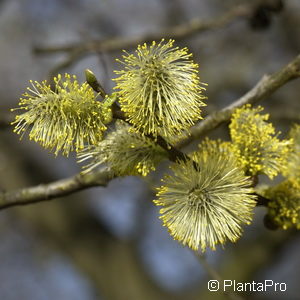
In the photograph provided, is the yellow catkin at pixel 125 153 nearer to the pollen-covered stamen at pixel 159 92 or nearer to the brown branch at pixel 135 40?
the pollen-covered stamen at pixel 159 92

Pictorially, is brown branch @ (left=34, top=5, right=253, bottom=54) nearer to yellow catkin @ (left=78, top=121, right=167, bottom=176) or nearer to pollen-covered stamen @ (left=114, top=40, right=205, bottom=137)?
yellow catkin @ (left=78, top=121, right=167, bottom=176)

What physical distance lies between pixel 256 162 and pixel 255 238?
12.8 feet

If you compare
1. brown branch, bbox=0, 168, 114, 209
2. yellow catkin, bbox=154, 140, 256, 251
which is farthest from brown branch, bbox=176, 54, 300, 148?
brown branch, bbox=0, 168, 114, 209

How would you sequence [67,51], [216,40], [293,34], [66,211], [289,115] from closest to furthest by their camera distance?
[289,115] → [67,51] → [66,211] → [293,34] → [216,40]

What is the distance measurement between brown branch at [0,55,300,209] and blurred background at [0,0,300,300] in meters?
1.96

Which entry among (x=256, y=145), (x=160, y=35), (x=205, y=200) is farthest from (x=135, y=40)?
(x=205, y=200)

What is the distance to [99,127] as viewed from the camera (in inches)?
62.2

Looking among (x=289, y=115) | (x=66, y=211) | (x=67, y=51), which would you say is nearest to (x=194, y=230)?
(x=289, y=115)

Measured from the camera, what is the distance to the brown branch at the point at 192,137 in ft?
6.76

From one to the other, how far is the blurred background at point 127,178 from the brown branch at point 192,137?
1.96 metres

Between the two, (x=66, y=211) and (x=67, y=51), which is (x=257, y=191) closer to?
(x=67, y=51)

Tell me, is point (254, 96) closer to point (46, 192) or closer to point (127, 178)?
point (46, 192)

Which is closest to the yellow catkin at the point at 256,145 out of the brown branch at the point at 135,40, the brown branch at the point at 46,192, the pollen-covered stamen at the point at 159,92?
the pollen-covered stamen at the point at 159,92

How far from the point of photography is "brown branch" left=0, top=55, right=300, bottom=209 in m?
2.06
